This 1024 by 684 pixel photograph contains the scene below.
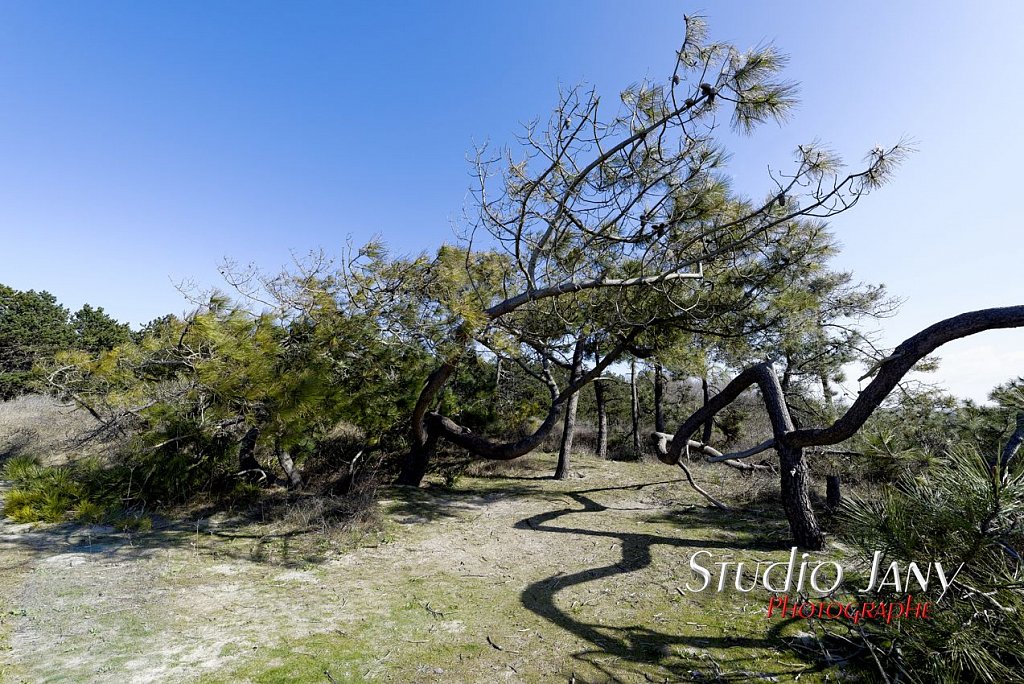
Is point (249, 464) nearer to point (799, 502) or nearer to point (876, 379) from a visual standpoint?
point (799, 502)

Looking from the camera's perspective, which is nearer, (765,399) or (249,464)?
(765,399)

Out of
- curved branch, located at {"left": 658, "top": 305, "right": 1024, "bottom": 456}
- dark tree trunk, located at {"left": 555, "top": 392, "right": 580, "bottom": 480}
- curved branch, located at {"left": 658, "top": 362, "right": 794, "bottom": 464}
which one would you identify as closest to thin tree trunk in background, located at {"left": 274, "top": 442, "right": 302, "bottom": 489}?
dark tree trunk, located at {"left": 555, "top": 392, "right": 580, "bottom": 480}

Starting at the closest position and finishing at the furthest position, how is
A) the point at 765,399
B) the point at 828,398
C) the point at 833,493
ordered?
the point at 765,399
the point at 833,493
the point at 828,398

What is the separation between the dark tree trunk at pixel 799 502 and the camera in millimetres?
4180

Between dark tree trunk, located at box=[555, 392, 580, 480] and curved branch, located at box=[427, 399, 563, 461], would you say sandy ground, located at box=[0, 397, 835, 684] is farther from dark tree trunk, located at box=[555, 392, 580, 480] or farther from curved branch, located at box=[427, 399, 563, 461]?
dark tree trunk, located at box=[555, 392, 580, 480]

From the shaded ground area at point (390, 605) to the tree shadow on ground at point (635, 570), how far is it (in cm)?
2

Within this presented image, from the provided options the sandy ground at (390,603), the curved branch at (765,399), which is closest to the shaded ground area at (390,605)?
the sandy ground at (390,603)

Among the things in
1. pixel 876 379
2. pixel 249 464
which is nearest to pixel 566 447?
pixel 249 464

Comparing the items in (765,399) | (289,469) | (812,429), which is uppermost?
(765,399)

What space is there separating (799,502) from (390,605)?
373 cm

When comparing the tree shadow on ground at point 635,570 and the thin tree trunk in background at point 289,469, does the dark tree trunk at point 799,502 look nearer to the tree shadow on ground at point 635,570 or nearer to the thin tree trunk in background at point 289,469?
the tree shadow on ground at point 635,570

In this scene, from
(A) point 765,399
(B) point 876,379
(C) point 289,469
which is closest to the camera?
(B) point 876,379

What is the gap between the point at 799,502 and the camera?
4227mm

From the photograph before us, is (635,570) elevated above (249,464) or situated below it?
below
